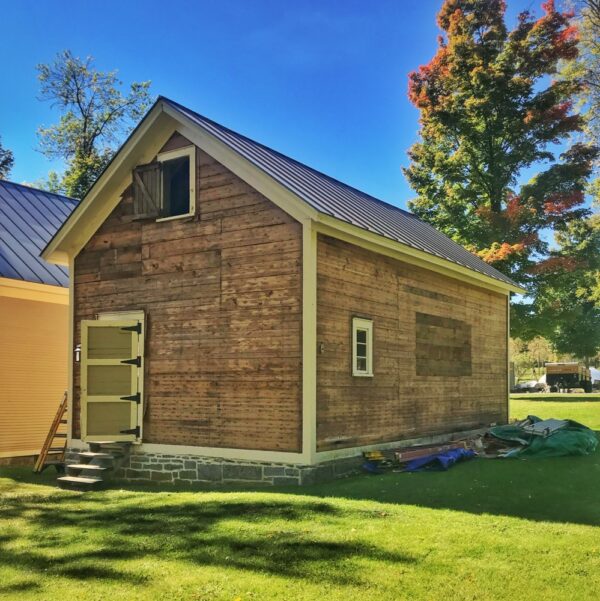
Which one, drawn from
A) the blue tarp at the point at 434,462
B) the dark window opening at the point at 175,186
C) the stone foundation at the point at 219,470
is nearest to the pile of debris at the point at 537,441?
the blue tarp at the point at 434,462

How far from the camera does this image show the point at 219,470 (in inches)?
428

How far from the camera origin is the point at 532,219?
26.1 meters

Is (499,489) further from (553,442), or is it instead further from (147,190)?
(147,190)

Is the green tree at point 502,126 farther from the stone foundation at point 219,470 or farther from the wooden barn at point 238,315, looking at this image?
the stone foundation at point 219,470

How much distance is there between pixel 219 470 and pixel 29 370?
6.05 metres

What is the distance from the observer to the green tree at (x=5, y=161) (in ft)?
123

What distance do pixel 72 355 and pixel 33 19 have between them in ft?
39.5

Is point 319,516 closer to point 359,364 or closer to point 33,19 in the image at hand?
point 359,364

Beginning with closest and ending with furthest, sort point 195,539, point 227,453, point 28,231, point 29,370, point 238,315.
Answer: point 195,539 < point 227,453 < point 238,315 < point 29,370 < point 28,231

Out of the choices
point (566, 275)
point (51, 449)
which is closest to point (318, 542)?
point (51, 449)

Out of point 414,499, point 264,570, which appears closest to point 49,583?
point 264,570

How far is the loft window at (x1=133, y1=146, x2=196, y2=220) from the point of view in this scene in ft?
39.9

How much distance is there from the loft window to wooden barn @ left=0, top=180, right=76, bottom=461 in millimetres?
3781

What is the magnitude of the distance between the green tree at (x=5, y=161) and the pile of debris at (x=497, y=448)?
107ft
